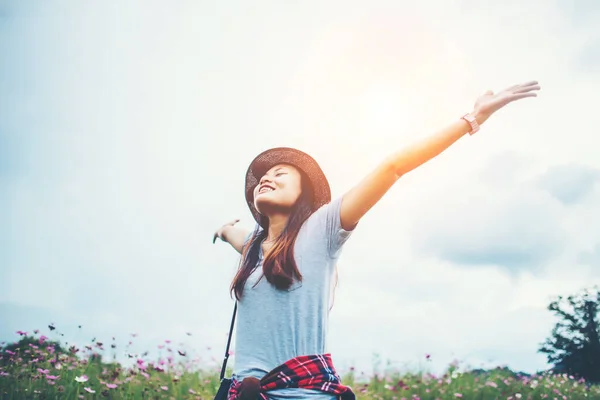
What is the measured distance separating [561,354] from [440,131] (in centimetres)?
3179

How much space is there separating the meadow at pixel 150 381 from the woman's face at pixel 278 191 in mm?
2737

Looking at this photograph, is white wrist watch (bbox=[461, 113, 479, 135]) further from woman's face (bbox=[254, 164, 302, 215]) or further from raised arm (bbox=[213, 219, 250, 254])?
raised arm (bbox=[213, 219, 250, 254])

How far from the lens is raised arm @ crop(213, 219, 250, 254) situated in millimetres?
3283

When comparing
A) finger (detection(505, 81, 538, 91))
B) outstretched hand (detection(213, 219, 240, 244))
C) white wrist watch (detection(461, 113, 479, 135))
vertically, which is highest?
finger (detection(505, 81, 538, 91))

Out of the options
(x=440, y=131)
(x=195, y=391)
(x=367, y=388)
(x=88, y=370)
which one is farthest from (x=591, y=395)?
(x=440, y=131)

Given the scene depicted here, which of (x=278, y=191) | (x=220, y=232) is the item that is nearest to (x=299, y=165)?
(x=278, y=191)

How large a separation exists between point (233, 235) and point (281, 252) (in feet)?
3.09

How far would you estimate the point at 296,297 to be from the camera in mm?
2355

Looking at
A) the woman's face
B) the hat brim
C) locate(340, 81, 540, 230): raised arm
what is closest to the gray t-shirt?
locate(340, 81, 540, 230): raised arm

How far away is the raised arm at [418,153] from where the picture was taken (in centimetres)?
229

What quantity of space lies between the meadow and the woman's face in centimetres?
274

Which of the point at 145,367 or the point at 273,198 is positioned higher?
the point at 273,198

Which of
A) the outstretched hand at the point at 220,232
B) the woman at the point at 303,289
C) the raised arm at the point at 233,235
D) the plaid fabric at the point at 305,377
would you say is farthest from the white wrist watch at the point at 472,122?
the outstretched hand at the point at 220,232

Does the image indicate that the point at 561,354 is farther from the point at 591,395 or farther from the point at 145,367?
the point at 145,367
